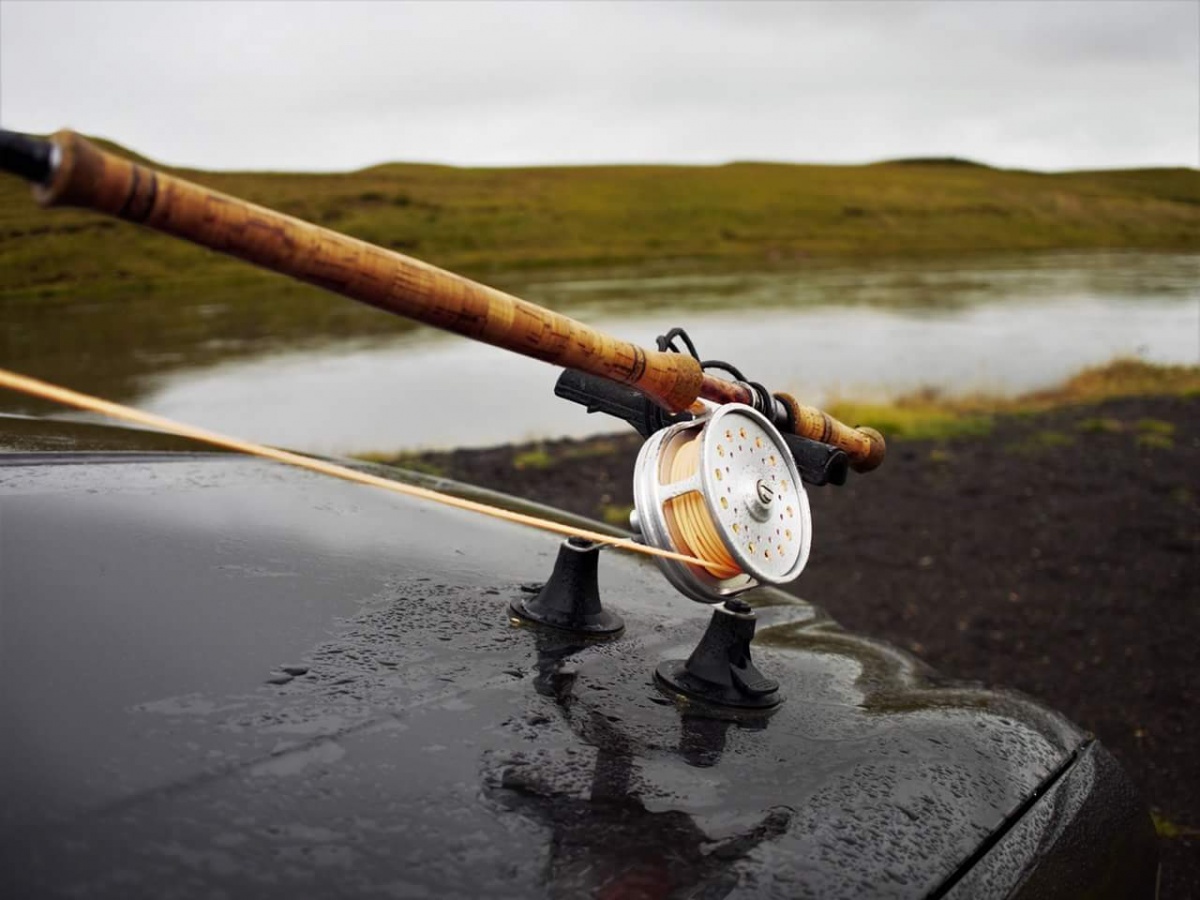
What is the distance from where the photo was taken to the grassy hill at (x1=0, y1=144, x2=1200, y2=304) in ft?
124

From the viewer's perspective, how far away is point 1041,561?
7.18 meters

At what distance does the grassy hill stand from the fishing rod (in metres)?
21.2

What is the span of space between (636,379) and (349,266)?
607 millimetres

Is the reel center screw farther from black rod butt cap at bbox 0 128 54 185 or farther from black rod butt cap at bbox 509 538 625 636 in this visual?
black rod butt cap at bbox 0 128 54 185

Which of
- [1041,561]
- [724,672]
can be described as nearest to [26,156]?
[724,672]

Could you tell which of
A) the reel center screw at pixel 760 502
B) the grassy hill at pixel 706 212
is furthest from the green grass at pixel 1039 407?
the reel center screw at pixel 760 502

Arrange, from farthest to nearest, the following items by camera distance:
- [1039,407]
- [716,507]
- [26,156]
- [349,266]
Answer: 1. [1039,407]
2. [716,507]
3. [349,266]
4. [26,156]

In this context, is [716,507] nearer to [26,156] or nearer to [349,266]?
[349,266]

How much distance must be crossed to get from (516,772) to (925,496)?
774 cm

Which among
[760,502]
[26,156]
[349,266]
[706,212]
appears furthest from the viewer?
[706,212]

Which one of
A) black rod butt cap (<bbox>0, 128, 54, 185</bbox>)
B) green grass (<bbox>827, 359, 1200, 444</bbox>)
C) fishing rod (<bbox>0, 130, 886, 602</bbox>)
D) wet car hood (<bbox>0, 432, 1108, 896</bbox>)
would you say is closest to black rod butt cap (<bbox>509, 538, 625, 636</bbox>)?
wet car hood (<bbox>0, 432, 1108, 896</bbox>)

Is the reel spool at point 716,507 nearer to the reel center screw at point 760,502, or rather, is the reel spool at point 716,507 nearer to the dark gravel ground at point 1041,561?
the reel center screw at point 760,502

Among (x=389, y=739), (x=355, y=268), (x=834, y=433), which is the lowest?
(x=389, y=739)

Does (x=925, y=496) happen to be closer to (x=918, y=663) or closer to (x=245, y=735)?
(x=918, y=663)
